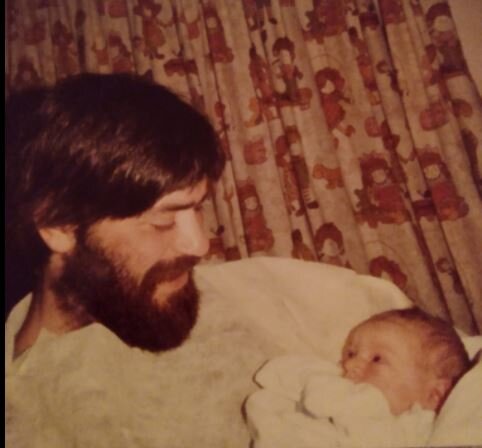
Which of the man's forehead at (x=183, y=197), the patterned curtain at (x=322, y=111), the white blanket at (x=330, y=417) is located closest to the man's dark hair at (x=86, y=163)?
the man's forehead at (x=183, y=197)

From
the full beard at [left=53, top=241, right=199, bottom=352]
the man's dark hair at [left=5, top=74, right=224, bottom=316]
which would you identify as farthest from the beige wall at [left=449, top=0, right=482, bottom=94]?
the full beard at [left=53, top=241, right=199, bottom=352]

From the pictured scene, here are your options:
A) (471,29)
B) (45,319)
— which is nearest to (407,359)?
(45,319)

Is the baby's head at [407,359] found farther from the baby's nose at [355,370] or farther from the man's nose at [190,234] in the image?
the man's nose at [190,234]

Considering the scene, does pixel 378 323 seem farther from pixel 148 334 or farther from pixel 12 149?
pixel 12 149

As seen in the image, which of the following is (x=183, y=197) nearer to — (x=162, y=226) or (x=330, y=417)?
(x=162, y=226)

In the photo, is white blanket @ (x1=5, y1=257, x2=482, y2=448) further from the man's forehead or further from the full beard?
the man's forehead

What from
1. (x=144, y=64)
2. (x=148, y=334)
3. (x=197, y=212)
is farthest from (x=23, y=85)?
(x=148, y=334)
